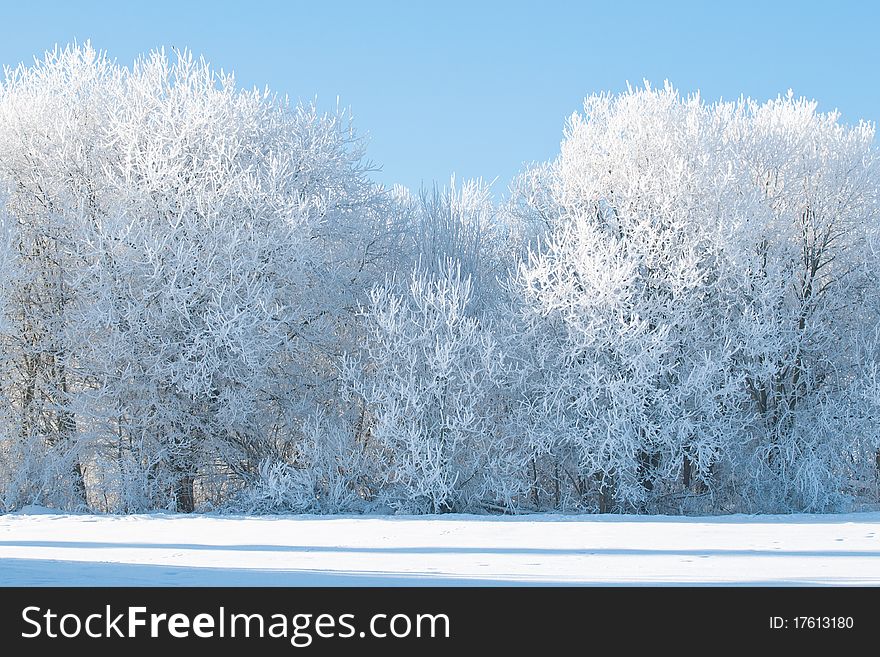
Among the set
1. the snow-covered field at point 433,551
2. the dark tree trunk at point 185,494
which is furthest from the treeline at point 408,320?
the snow-covered field at point 433,551

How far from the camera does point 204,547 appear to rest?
9.57 meters

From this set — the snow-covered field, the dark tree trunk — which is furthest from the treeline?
the snow-covered field

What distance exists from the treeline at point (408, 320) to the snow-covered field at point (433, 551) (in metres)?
2.60

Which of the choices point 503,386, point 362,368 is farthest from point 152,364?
point 503,386

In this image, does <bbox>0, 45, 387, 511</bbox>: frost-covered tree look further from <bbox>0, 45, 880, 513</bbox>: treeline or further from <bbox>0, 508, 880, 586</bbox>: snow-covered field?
<bbox>0, 508, 880, 586</bbox>: snow-covered field

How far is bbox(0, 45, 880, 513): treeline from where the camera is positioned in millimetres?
15547

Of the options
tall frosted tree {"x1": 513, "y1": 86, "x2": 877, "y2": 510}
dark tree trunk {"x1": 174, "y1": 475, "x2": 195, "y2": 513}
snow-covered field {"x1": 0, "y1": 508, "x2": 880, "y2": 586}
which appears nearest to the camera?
snow-covered field {"x1": 0, "y1": 508, "x2": 880, "y2": 586}

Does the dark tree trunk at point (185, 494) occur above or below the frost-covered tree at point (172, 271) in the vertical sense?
below

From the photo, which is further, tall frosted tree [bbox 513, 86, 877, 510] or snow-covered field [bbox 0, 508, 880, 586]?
tall frosted tree [bbox 513, 86, 877, 510]

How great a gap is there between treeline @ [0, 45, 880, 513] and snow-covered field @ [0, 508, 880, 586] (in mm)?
2598

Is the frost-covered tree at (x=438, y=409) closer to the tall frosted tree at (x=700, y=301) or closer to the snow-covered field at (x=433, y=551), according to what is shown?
the tall frosted tree at (x=700, y=301)

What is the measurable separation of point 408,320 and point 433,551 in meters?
6.96

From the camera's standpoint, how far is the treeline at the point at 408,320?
15.5 m

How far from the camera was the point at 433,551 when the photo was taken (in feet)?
29.9
